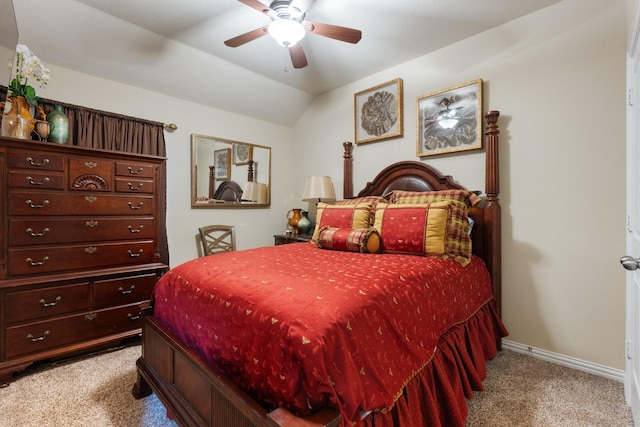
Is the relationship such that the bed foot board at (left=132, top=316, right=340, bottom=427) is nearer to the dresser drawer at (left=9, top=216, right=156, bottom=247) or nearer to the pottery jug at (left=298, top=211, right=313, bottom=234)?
the dresser drawer at (left=9, top=216, right=156, bottom=247)

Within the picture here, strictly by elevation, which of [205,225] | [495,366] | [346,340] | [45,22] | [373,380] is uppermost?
[45,22]

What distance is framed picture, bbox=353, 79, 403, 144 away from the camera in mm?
3154

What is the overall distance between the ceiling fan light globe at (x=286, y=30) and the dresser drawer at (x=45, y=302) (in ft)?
7.64

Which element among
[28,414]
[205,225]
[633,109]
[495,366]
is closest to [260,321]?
[28,414]

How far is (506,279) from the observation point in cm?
247

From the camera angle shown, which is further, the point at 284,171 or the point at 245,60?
the point at 284,171

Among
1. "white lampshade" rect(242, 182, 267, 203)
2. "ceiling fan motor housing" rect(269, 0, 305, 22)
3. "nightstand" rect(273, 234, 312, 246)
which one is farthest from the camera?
"white lampshade" rect(242, 182, 267, 203)

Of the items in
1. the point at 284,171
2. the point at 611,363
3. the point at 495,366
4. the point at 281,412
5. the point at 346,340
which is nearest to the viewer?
the point at 281,412

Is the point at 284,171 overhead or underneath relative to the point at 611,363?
overhead

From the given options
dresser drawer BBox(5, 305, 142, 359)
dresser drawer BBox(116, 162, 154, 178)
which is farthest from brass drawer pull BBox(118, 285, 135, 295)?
dresser drawer BBox(116, 162, 154, 178)

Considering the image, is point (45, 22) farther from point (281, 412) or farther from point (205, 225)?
point (281, 412)

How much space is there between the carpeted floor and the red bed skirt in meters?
0.16

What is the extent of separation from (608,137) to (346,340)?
237 cm

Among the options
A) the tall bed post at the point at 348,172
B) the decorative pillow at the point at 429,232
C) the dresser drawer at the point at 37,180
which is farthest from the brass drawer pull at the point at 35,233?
the tall bed post at the point at 348,172
